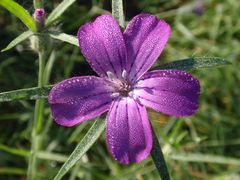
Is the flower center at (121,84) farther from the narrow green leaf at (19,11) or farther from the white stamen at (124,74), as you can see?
A: the narrow green leaf at (19,11)

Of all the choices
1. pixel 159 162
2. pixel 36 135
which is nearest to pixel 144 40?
pixel 159 162

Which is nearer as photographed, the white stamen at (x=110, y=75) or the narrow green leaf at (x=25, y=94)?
the narrow green leaf at (x=25, y=94)

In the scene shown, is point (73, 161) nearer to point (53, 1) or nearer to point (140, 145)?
point (140, 145)

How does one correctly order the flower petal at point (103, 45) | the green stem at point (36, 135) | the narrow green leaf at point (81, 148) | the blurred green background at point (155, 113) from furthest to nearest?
the blurred green background at point (155, 113) → the green stem at point (36, 135) → the flower petal at point (103, 45) → the narrow green leaf at point (81, 148)

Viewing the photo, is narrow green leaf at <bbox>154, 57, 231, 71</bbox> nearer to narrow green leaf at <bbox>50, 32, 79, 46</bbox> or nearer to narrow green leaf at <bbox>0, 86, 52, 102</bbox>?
narrow green leaf at <bbox>50, 32, 79, 46</bbox>

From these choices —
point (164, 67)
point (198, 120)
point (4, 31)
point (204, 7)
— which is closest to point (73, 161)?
point (164, 67)

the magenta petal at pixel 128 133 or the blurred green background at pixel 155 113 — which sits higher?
the blurred green background at pixel 155 113

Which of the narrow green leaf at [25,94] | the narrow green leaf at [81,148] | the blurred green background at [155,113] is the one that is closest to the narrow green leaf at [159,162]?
the narrow green leaf at [81,148]
